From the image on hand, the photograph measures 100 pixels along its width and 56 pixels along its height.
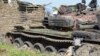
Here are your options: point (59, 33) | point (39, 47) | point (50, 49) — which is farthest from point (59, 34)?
point (39, 47)

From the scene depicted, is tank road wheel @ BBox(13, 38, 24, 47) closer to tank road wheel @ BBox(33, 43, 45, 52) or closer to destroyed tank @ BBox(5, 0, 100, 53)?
destroyed tank @ BBox(5, 0, 100, 53)

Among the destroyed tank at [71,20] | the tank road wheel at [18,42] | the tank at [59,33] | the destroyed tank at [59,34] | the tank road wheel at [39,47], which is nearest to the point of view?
the tank at [59,33]

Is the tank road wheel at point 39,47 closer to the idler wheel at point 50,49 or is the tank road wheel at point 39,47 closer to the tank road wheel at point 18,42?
the idler wheel at point 50,49

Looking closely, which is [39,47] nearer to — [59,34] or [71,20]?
[59,34]

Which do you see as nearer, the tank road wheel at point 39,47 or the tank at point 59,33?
the tank at point 59,33

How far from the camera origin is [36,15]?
67.9ft

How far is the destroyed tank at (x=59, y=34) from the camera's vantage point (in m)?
13.0

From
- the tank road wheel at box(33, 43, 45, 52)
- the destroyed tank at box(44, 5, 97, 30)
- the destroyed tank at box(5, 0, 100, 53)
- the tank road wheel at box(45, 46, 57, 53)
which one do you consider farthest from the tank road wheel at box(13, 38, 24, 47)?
the tank road wheel at box(45, 46, 57, 53)

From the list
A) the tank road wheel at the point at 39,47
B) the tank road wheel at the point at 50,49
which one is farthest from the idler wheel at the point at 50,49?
the tank road wheel at the point at 39,47

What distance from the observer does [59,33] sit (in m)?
15.4

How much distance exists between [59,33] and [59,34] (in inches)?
11.8

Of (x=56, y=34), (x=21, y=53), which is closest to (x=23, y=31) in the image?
(x=56, y=34)

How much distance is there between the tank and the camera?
507 inches

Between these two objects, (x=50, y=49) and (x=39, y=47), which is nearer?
(x=50, y=49)
